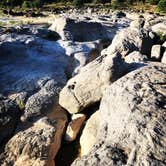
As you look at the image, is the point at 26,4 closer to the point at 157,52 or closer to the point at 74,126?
the point at 157,52

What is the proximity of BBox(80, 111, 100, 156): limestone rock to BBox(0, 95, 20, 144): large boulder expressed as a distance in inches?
136

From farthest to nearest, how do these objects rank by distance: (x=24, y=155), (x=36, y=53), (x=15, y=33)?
(x=15, y=33)
(x=36, y=53)
(x=24, y=155)

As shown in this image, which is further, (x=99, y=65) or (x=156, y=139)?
(x=99, y=65)

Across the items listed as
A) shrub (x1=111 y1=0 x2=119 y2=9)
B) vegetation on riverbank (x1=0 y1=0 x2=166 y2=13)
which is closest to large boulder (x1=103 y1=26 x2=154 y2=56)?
vegetation on riverbank (x1=0 y1=0 x2=166 y2=13)

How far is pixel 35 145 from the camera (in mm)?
18328

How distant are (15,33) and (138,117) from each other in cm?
1852

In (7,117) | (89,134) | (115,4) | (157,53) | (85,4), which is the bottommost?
(85,4)

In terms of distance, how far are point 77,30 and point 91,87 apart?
623 inches

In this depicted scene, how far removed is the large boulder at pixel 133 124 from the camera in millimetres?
14462

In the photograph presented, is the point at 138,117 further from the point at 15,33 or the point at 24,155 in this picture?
the point at 15,33

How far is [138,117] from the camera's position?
1620 cm

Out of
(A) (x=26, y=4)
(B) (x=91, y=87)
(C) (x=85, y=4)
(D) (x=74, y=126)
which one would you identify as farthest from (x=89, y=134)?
(C) (x=85, y=4)

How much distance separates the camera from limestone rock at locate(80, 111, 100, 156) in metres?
18.9

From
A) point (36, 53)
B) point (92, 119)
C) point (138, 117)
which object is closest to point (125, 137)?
point (138, 117)
